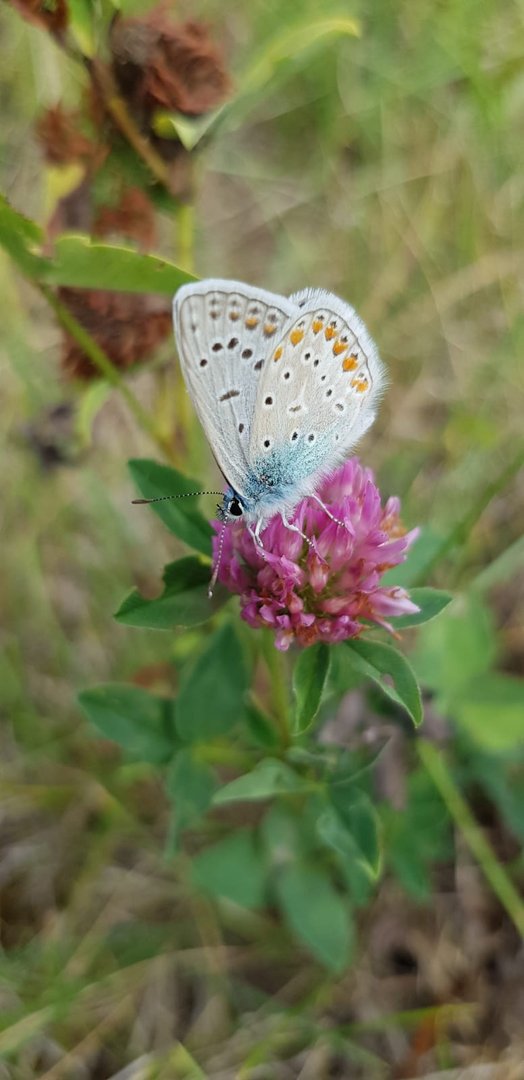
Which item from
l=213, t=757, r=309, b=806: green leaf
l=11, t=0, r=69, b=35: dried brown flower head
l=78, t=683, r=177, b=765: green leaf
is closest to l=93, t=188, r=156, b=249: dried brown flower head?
l=11, t=0, r=69, b=35: dried brown flower head

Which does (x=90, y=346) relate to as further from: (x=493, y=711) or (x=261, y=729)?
(x=493, y=711)

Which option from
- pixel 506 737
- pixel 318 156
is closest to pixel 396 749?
pixel 506 737

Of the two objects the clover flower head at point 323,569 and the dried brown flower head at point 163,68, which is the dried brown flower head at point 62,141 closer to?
the dried brown flower head at point 163,68

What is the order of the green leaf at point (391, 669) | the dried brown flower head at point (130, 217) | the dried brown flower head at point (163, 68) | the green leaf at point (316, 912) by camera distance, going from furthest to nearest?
the green leaf at point (316, 912)
the dried brown flower head at point (130, 217)
the dried brown flower head at point (163, 68)
the green leaf at point (391, 669)

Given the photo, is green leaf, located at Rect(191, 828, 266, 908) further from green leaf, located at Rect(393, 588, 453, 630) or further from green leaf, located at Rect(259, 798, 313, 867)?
green leaf, located at Rect(393, 588, 453, 630)

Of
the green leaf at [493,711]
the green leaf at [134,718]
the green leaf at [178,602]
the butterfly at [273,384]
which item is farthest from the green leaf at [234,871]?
the butterfly at [273,384]
